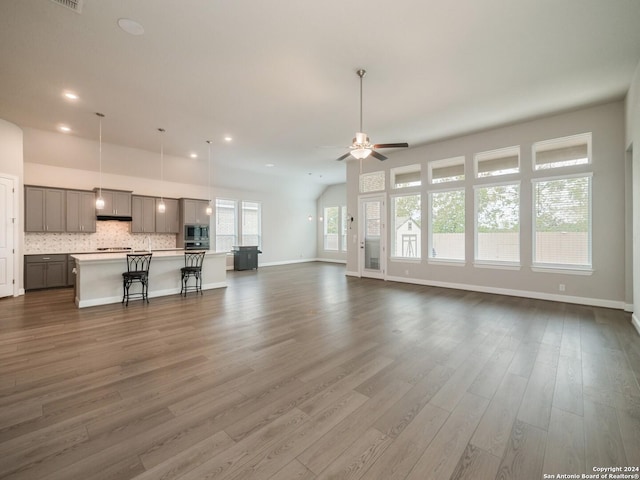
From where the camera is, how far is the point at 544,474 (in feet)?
5.12

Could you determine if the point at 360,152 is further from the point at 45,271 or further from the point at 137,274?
the point at 45,271

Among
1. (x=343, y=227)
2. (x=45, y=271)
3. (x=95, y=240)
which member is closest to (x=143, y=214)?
(x=95, y=240)

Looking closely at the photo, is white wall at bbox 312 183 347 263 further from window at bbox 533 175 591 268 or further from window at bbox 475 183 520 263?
window at bbox 533 175 591 268

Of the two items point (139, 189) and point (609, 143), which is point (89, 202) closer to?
point (139, 189)

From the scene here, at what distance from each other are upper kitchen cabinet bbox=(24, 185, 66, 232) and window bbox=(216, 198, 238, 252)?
423 cm

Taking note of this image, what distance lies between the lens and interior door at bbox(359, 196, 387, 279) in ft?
26.1

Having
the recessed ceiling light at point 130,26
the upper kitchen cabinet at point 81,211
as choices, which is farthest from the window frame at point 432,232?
the upper kitchen cabinet at point 81,211

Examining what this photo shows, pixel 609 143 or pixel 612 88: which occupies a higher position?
pixel 612 88

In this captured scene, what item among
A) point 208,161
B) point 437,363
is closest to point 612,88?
point 437,363

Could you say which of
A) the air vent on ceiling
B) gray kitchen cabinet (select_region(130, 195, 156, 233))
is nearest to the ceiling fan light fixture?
the air vent on ceiling

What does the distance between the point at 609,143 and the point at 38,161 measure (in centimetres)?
1202

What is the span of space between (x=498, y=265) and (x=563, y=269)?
106 cm

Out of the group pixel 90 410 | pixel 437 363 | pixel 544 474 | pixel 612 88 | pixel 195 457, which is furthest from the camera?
pixel 612 88

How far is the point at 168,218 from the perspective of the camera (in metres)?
8.70
